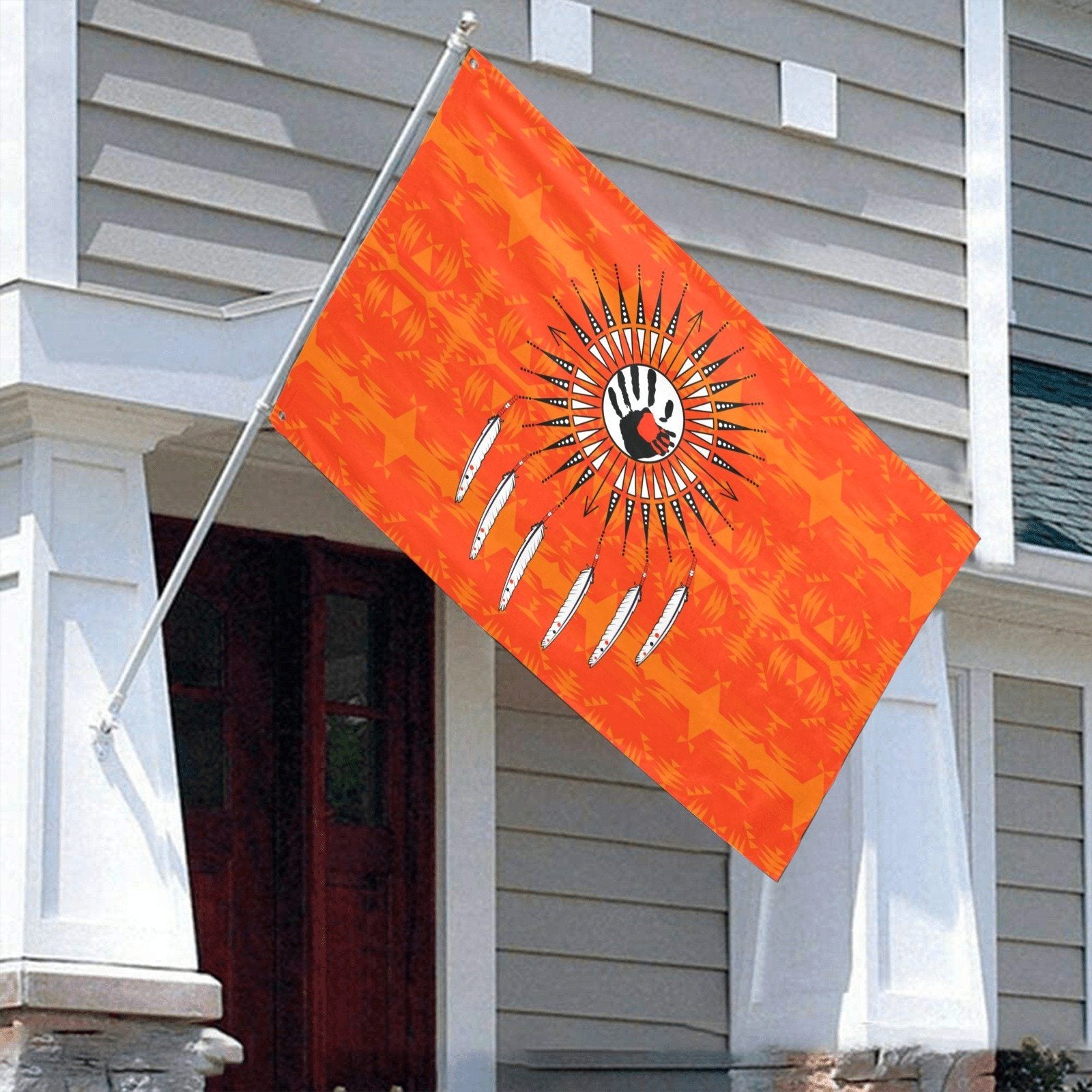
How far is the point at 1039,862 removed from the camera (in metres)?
10.6

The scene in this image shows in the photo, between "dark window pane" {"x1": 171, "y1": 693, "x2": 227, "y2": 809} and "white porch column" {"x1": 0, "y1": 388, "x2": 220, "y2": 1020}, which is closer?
"white porch column" {"x1": 0, "y1": 388, "x2": 220, "y2": 1020}

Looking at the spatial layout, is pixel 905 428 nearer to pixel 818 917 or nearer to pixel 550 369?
pixel 818 917

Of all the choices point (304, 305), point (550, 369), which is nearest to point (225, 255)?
point (304, 305)

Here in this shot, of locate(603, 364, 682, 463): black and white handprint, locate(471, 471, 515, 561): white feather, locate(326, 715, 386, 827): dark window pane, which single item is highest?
locate(603, 364, 682, 463): black and white handprint

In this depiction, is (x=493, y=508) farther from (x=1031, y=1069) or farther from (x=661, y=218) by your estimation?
(x=1031, y=1069)

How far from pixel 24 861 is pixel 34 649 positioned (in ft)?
1.77

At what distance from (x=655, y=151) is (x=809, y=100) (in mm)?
Answer: 727

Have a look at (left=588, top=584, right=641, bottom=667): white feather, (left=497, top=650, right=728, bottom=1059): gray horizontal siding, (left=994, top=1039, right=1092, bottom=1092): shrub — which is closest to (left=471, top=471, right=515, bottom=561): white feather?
(left=588, top=584, right=641, bottom=667): white feather

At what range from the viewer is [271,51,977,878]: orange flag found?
23.2 feet

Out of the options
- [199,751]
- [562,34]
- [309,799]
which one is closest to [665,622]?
[309,799]

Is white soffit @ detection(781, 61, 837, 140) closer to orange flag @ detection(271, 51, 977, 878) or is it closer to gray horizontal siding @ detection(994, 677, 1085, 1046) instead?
orange flag @ detection(271, 51, 977, 878)

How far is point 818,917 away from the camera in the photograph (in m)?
9.18

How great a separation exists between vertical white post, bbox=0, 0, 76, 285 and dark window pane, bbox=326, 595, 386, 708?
1.86 m

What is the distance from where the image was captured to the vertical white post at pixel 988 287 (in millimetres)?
9758
